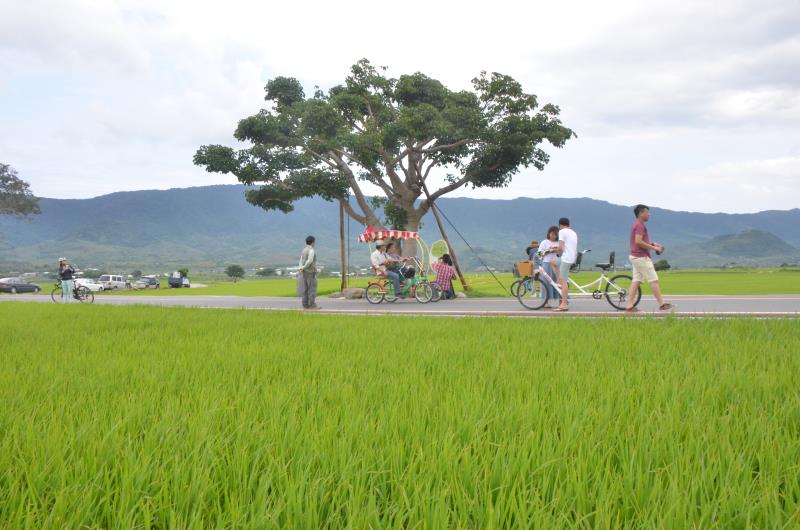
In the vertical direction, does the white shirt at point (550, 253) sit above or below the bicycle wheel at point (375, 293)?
above

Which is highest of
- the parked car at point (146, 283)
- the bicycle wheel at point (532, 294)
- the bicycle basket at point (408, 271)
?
the bicycle basket at point (408, 271)

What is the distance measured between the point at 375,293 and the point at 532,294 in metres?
5.21

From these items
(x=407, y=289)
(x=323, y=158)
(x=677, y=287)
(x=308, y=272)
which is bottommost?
(x=677, y=287)

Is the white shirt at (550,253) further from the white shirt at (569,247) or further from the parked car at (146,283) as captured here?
the parked car at (146,283)

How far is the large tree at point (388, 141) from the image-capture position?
2234 centimetres

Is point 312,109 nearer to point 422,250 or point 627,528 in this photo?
point 422,250

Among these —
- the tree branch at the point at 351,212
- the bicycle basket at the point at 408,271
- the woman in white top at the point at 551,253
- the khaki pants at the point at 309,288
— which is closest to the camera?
the woman in white top at the point at 551,253

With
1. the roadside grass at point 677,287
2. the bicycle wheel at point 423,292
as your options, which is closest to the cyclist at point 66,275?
the roadside grass at point 677,287

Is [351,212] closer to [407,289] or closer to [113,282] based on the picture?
[407,289]

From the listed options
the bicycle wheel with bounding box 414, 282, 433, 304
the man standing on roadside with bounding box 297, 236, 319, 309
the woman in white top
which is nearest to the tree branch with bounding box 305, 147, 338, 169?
the bicycle wheel with bounding box 414, 282, 433, 304

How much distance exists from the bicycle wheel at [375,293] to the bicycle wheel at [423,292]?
1084mm

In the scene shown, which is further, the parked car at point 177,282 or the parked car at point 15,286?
the parked car at point 177,282

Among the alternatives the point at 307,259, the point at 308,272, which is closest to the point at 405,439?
the point at 307,259

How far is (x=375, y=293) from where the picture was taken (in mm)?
17422
